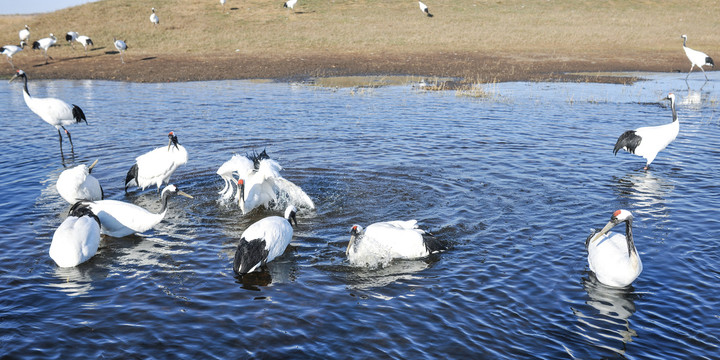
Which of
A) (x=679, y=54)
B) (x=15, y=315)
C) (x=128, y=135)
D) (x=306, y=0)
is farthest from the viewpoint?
(x=306, y=0)

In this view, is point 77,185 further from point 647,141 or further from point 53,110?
point 647,141

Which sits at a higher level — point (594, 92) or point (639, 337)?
point (594, 92)

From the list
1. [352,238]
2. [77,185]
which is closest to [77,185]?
[77,185]

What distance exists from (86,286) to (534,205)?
795cm

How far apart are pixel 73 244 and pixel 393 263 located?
475 cm

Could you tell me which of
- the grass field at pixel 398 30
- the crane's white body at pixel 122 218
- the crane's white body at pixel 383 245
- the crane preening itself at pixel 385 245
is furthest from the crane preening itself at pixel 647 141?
the grass field at pixel 398 30

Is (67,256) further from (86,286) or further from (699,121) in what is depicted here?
(699,121)

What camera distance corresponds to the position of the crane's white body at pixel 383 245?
8.63m

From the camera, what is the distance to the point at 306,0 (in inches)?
2279

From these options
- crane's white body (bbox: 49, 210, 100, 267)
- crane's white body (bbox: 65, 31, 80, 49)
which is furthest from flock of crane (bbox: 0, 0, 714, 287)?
crane's white body (bbox: 65, 31, 80, 49)

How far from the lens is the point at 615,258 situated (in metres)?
7.85

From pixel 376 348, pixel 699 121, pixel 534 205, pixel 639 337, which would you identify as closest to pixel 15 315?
pixel 376 348

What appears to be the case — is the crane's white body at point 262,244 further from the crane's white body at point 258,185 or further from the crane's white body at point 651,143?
the crane's white body at point 651,143

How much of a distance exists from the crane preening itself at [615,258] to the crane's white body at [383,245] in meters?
2.39
